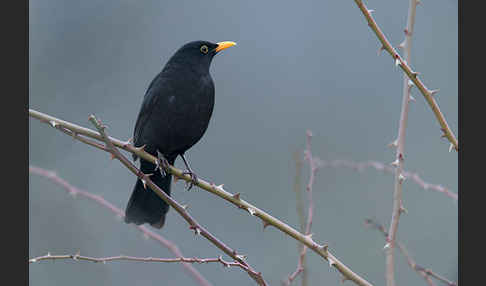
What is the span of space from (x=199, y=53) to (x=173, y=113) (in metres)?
0.63

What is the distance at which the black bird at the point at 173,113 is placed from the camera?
3086 millimetres

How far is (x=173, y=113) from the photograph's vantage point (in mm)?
3105

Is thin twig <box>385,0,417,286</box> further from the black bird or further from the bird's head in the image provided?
the bird's head

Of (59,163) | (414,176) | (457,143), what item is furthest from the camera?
(59,163)

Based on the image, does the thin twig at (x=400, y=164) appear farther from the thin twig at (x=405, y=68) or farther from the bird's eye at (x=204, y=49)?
the bird's eye at (x=204, y=49)

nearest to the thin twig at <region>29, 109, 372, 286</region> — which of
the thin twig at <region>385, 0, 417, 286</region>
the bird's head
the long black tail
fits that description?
the thin twig at <region>385, 0, 417, 286</region>

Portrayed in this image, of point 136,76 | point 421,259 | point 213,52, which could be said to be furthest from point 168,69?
point 421,259

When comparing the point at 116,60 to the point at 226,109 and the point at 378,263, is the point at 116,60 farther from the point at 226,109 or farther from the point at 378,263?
the point at 378,263

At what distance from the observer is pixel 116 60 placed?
538cm

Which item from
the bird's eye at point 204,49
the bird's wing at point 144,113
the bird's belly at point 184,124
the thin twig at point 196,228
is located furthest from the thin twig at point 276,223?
the bird's eye at point 204,49

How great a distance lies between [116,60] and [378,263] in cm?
317

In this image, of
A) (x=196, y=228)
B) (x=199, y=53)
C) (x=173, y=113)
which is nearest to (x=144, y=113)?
(x=173, y=113)

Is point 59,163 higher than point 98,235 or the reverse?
higher

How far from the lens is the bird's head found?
11.4ft
